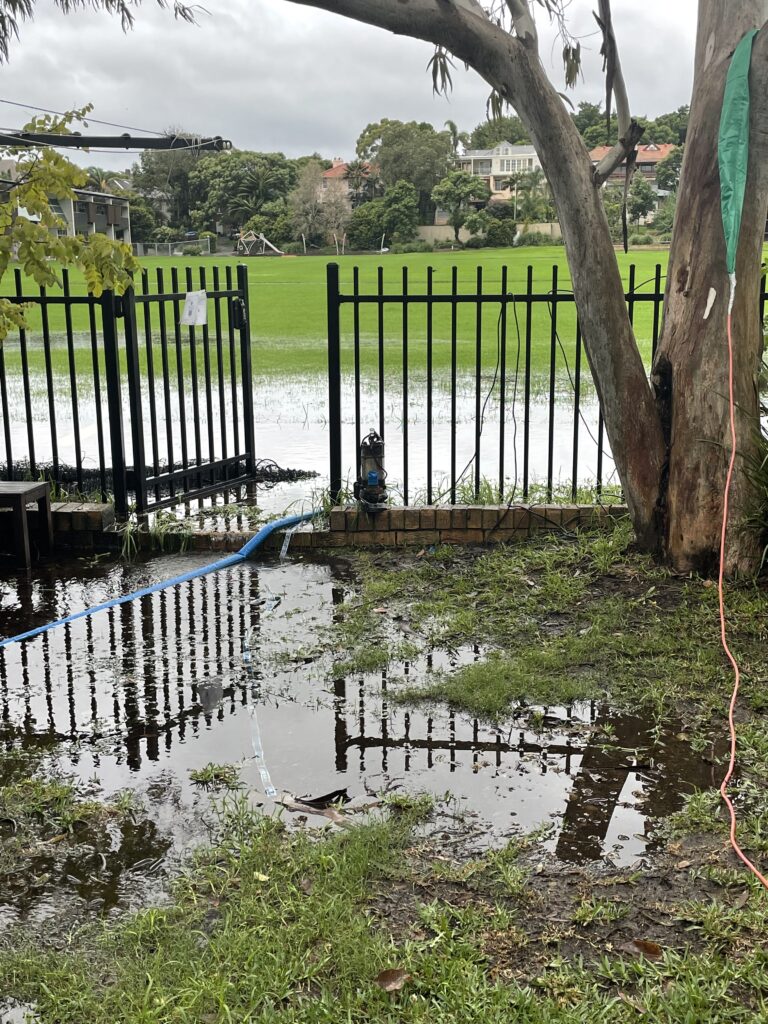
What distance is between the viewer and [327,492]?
7551 mm

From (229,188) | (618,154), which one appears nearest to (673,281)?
(618,154)

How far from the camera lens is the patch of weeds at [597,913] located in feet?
9.93

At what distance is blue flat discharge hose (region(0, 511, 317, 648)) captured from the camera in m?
5.64

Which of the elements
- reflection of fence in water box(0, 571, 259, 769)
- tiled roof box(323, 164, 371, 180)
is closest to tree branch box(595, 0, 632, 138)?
reflection of fence in water box(0, 571, 259, 769)

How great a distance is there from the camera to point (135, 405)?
7.58 meters

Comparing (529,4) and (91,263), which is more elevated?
(529,4)

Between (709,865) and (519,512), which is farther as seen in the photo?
(519,512)

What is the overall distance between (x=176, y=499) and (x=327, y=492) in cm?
140

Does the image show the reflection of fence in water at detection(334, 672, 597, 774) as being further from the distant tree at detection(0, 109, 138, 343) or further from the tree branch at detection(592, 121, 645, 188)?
the tree branch at detection(592, 121, 645, 188)

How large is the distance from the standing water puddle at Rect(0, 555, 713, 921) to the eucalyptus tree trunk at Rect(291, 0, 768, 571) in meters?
1.93

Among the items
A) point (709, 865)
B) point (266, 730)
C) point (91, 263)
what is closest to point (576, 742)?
point (709, 865)

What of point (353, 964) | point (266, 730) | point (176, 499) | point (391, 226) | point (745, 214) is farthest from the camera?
point (391, 226)

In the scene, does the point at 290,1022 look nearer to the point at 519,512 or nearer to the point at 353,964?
the point at 353,964

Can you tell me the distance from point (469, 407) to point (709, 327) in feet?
23.9
